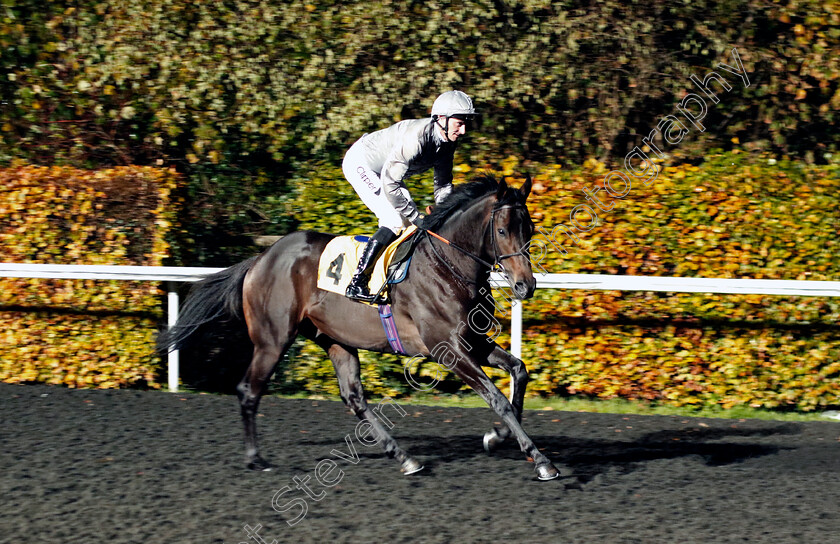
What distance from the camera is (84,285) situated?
24.6ft

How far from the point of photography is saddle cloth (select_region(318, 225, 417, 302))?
5.30 metres

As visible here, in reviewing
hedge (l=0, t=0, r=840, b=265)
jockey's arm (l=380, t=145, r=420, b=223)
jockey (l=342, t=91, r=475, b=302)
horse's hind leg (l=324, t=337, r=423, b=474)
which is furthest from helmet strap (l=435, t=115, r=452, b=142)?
hedge (l=0, t=0, r=840, b=265)

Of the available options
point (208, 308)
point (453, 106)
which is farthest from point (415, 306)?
point (208, 308)

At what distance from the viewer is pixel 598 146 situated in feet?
28.7

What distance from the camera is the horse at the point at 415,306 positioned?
191 inches

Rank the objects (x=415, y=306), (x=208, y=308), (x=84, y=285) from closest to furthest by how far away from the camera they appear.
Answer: (x=415, y=306), (x=208, y=308), (x=84, y=285)

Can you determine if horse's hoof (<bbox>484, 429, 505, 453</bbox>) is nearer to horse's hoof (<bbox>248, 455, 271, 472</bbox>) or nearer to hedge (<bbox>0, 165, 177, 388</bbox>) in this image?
horse's hoof (<bbox>248, 455, 271, 472</bbox>)

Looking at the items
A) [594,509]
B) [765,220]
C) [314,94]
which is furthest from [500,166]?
[594,509]

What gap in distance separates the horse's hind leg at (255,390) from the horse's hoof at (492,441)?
1.25m

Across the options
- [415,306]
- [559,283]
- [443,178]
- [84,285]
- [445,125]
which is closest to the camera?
[445,125]

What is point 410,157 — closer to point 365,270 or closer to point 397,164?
point 397,164

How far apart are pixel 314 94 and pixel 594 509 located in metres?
5.32

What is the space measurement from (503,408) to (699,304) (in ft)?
8.02

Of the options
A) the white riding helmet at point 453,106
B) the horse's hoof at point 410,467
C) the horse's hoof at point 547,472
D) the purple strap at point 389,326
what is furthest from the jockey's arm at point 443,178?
the horse's hoof at point 547,472
